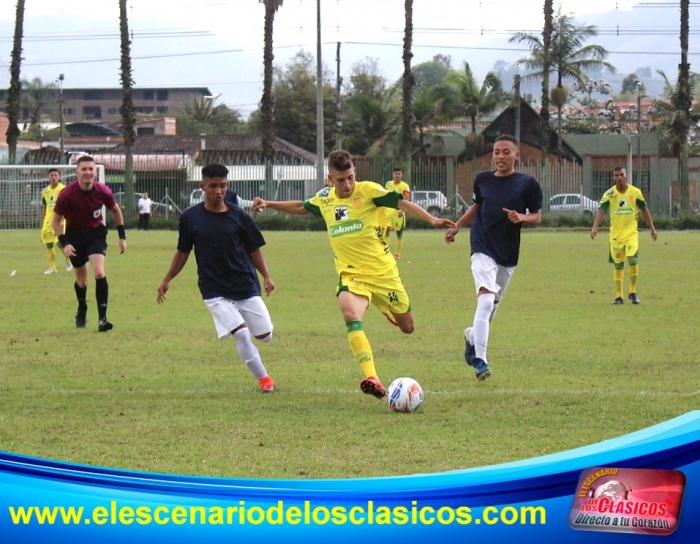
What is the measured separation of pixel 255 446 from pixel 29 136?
358 feet

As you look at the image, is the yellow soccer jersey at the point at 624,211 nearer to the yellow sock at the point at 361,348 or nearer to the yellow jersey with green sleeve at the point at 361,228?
the yellow jersey with green sleeve at the point at 361,228

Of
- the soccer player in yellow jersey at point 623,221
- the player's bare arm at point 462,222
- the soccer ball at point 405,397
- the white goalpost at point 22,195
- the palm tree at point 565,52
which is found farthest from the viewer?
the palm tree at point 565,52

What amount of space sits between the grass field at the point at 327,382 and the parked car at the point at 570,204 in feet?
90.4

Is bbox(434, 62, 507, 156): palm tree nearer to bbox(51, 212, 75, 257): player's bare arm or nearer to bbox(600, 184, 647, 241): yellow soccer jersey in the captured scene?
bbox(600, 184, 647, 241): yellow soccer jersey

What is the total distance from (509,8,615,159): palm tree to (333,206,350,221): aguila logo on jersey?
50247 mm

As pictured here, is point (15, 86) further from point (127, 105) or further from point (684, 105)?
point (684, 105)

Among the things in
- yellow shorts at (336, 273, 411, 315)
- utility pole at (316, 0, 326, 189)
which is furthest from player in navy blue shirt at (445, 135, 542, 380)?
utility pole at (316, 0, 326, 189)

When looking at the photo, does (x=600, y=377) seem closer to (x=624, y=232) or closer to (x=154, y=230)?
(x=624, y=232)

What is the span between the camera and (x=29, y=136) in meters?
111

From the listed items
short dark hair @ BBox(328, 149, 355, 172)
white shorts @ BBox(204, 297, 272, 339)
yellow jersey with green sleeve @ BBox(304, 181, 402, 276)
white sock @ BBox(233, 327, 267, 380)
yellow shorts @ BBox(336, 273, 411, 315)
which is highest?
short dark hair @ BBox(328, 149, 355, 172)

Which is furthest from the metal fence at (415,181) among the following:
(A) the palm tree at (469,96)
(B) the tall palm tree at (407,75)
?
(A) the palm tree at (469,96)

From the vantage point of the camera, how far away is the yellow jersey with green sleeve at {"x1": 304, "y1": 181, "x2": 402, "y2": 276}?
28.7 feet

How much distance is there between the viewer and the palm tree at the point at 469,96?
60.2 meters

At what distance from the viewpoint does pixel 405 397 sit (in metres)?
7.84
